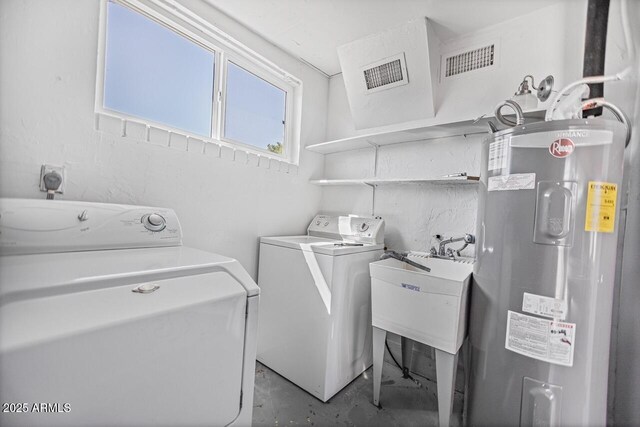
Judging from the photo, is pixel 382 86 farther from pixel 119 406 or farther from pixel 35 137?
pixel 119 406

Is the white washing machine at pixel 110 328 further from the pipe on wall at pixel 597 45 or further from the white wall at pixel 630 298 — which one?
the pipe on wall at pixel 597 45

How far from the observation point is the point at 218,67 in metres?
1.82

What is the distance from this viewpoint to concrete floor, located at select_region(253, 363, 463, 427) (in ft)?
4.70

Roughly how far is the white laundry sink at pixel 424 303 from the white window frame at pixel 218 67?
137 centimetres

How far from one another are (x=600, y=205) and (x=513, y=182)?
279 millimetres

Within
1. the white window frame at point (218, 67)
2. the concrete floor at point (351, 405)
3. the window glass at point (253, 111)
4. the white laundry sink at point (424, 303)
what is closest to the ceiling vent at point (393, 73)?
the white window frame at point (218, 67)

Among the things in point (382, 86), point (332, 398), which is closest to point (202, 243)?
point (332, 398)

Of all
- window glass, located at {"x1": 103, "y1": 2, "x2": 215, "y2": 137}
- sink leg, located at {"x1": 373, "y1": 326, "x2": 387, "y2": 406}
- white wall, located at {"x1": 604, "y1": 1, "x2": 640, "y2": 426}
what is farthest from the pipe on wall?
window glass, located at {"x1": 103, "y1": 2, "x2": 215, "y2": 137}

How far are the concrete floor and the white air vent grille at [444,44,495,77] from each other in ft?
7.45

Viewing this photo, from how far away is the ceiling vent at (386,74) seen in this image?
190cm

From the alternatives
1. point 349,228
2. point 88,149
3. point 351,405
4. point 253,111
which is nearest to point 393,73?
point 253,111

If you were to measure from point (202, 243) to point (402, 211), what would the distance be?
60.9 inches

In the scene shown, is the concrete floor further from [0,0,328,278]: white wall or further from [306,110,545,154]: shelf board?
[306,110,545,154]: shelf board

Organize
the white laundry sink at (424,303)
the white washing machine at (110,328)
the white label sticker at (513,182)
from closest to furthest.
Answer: the white washing machine at (110,328), the white label sticker at (513,182), the white laundry sink at (424,303)
